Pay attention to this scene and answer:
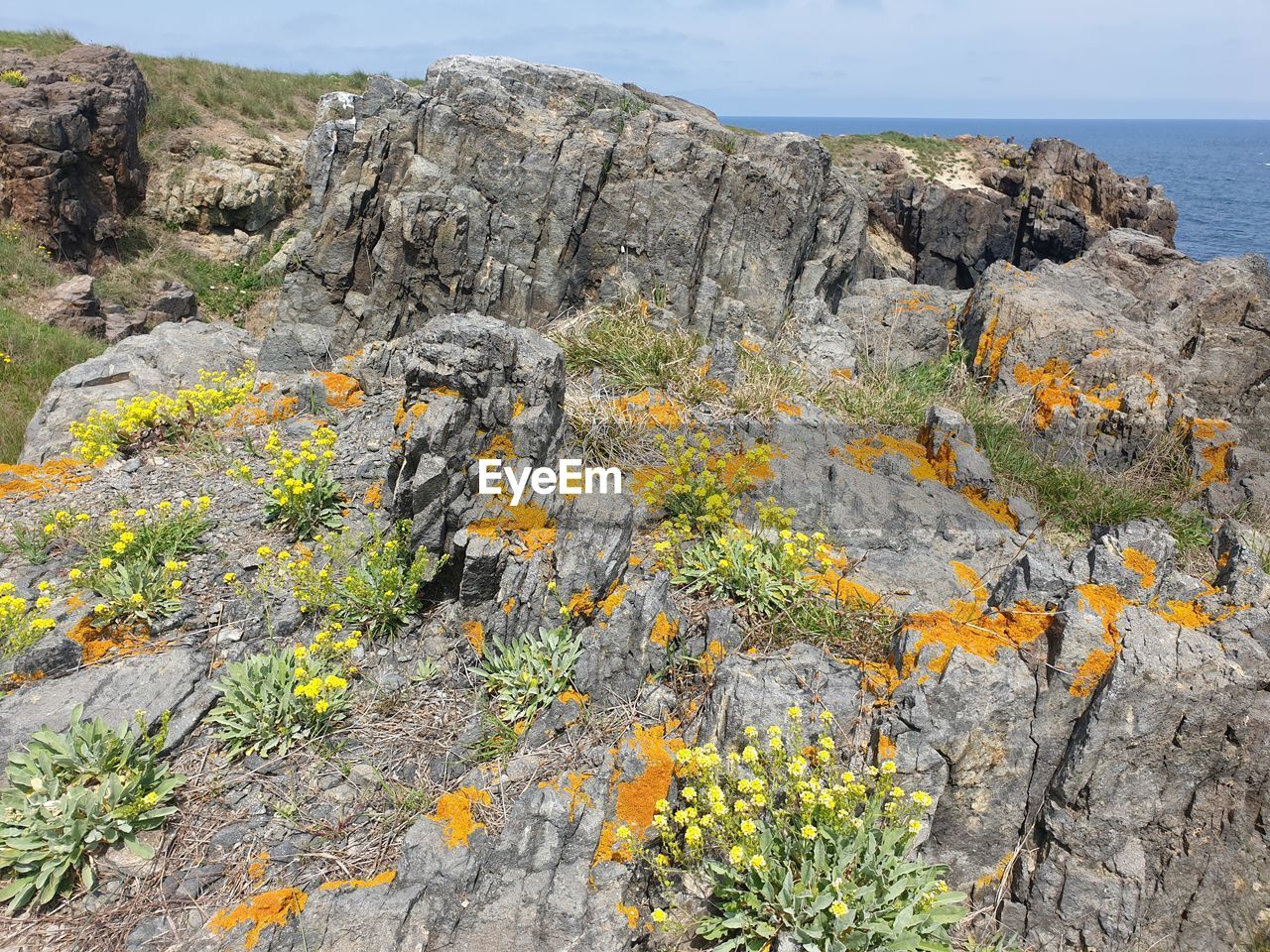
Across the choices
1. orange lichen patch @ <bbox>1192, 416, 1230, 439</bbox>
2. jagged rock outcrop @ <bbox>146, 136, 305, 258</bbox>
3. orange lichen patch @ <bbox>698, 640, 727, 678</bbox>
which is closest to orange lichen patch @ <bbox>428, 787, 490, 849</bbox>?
orange lichen patch @ <bbox>698, 640, 727, 678</bbox>

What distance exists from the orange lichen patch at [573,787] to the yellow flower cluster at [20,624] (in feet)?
11.8

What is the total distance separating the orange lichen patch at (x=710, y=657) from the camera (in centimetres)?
442

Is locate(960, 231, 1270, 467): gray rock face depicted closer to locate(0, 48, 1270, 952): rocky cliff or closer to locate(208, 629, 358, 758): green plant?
locate(0, 48, 1270, 952): rocky cliff

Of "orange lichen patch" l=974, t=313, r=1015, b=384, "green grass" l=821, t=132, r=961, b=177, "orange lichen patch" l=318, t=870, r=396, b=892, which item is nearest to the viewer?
"orange lichen patch" l=318, t=870, r=396, b=892

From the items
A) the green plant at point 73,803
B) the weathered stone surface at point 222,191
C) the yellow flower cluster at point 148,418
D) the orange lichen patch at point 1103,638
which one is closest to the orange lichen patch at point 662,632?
the orange lichen patch at point 1103,638

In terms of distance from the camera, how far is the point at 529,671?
4.58m

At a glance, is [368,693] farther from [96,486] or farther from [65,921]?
[96,486]

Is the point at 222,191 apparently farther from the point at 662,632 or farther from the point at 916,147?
the point at 916,147

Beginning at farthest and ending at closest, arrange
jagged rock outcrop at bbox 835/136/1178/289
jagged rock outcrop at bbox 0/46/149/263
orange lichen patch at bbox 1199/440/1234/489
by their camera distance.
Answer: jagged rock outcrop at bbox 835/136/1178/289, jagged rock outcrop at bbox 0/46/149/263, orange lichen patch at bbox 1199/440/1234/489

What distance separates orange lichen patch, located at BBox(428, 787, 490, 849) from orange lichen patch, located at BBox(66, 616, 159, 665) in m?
2.54

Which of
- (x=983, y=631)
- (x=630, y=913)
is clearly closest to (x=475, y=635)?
(x=630, y=913)

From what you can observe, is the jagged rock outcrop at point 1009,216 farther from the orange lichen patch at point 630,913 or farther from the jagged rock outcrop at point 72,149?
the orange lichen patch at point 630,913

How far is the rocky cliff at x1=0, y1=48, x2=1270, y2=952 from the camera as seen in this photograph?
144 inches

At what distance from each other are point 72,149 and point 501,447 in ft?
70.7
